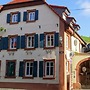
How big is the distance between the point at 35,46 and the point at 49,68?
3064mm

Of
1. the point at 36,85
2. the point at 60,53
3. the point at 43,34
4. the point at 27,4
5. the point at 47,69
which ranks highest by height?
the point at 27,4

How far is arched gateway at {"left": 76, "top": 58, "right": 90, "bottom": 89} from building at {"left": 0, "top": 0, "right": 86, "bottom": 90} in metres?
2.10

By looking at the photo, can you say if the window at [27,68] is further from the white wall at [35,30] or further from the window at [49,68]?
the window at [49,68]

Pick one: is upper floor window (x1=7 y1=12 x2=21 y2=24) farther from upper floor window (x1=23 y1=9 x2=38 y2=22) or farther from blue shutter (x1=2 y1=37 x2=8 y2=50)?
blue shutter (x1=2 y1=37 x2=8 y2=50)

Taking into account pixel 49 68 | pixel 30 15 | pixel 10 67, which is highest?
pixel 30 15

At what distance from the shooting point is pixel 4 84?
3048cm

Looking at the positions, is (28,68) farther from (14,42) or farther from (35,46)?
(14,42)

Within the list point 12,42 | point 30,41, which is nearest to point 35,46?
point 30,41

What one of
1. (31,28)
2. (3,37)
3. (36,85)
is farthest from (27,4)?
(36,85)

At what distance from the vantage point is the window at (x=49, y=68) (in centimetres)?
2785

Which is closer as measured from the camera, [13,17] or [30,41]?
[30,41]

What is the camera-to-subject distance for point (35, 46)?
29078mm

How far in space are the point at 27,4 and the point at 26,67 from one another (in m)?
7.50

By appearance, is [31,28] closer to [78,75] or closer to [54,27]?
[54,27]
